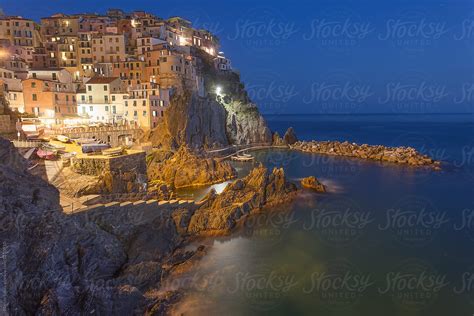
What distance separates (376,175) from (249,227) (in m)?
27.6

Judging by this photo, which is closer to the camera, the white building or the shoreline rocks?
the white building

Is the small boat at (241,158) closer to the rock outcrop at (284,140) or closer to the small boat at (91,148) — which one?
the rock outcrop at (284,140)

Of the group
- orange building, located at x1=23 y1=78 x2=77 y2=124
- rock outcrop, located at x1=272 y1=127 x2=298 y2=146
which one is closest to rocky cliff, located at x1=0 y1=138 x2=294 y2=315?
orange building, located at x1=23 y1=78 x2=77 y2=124

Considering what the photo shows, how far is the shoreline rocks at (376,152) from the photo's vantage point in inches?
2216

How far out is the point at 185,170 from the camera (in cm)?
4175

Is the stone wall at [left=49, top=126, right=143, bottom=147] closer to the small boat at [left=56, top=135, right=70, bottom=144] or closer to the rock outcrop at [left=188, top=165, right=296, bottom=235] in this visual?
the small boat at [left=56, top=135, right=70, bottom=144]

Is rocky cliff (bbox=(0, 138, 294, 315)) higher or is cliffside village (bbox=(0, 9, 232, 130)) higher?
cliffside village (bbox=(0, 9, 232, 130))

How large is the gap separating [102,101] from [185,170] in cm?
1803

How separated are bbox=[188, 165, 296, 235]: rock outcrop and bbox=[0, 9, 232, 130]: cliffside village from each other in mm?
22575

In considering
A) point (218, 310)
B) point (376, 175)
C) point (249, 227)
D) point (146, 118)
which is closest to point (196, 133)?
point (146, 118)

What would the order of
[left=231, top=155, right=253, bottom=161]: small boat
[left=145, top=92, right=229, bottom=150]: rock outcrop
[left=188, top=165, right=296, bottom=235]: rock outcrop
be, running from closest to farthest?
[left=188, top=165, right=296, bottom=235]: rock outcrop < [left=145, top=92, right=229, bottom=150]: rock outcrop < [left=231, top=155, right=253, bottom=161]: small boat

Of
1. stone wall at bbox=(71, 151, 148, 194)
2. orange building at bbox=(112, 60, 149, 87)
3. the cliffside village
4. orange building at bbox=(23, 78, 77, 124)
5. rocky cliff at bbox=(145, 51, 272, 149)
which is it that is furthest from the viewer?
orange building at bbox=(112, 60, 149, 87)

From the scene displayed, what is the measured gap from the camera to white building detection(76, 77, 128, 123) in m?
49.2

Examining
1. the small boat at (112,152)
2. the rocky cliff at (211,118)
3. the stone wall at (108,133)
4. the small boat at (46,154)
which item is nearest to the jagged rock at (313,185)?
the rocky cliff at (211,118)
